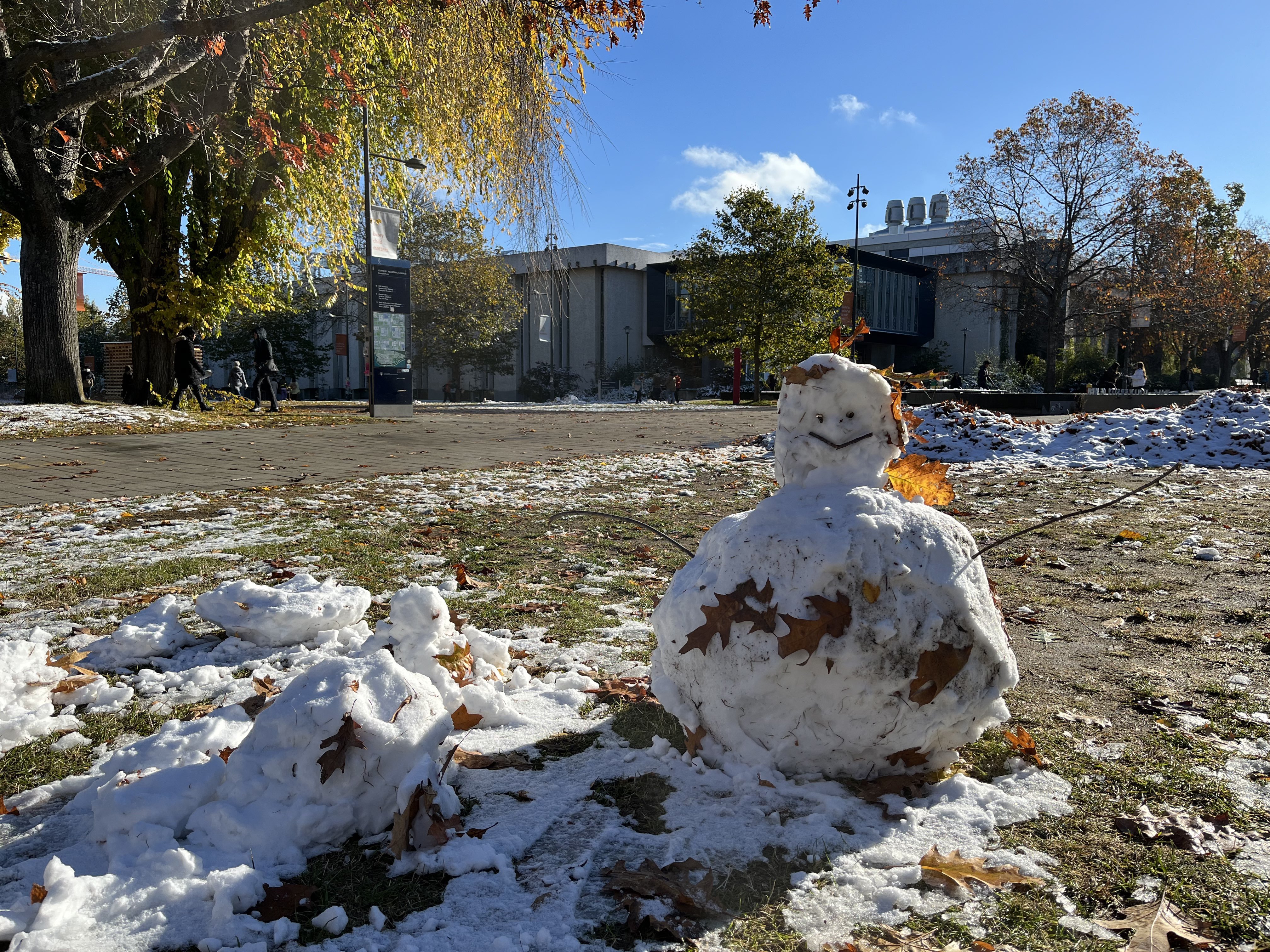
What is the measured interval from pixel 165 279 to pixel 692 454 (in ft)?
38.3

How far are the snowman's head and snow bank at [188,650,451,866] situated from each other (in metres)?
1.39

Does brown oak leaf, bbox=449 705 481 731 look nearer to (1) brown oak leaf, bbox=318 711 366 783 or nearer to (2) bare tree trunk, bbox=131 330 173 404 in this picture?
(1) brown oak leaf, bbox=318 711 366 783

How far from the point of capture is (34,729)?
2.67 meters

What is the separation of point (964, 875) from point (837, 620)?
0.67m

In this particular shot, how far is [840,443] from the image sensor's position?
244 cm

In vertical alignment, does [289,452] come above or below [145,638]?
above

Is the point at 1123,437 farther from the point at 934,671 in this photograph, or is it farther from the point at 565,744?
the point at 565,744

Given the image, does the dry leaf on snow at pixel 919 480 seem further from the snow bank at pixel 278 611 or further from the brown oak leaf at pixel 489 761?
the snow bank at pixel 278 611

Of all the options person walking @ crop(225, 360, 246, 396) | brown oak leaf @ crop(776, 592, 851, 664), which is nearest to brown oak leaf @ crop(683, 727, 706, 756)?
brown oak leaf @ crop(776, 592, 851, 664)

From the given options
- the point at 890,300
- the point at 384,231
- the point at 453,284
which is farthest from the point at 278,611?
the point at 890,300

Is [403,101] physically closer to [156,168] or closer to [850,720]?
[156,168]

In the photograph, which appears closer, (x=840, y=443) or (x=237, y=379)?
(x=840, y=443)

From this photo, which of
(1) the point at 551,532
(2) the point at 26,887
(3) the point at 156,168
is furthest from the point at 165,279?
(2) the point at 26,887

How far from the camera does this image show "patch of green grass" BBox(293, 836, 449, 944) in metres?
1.82
